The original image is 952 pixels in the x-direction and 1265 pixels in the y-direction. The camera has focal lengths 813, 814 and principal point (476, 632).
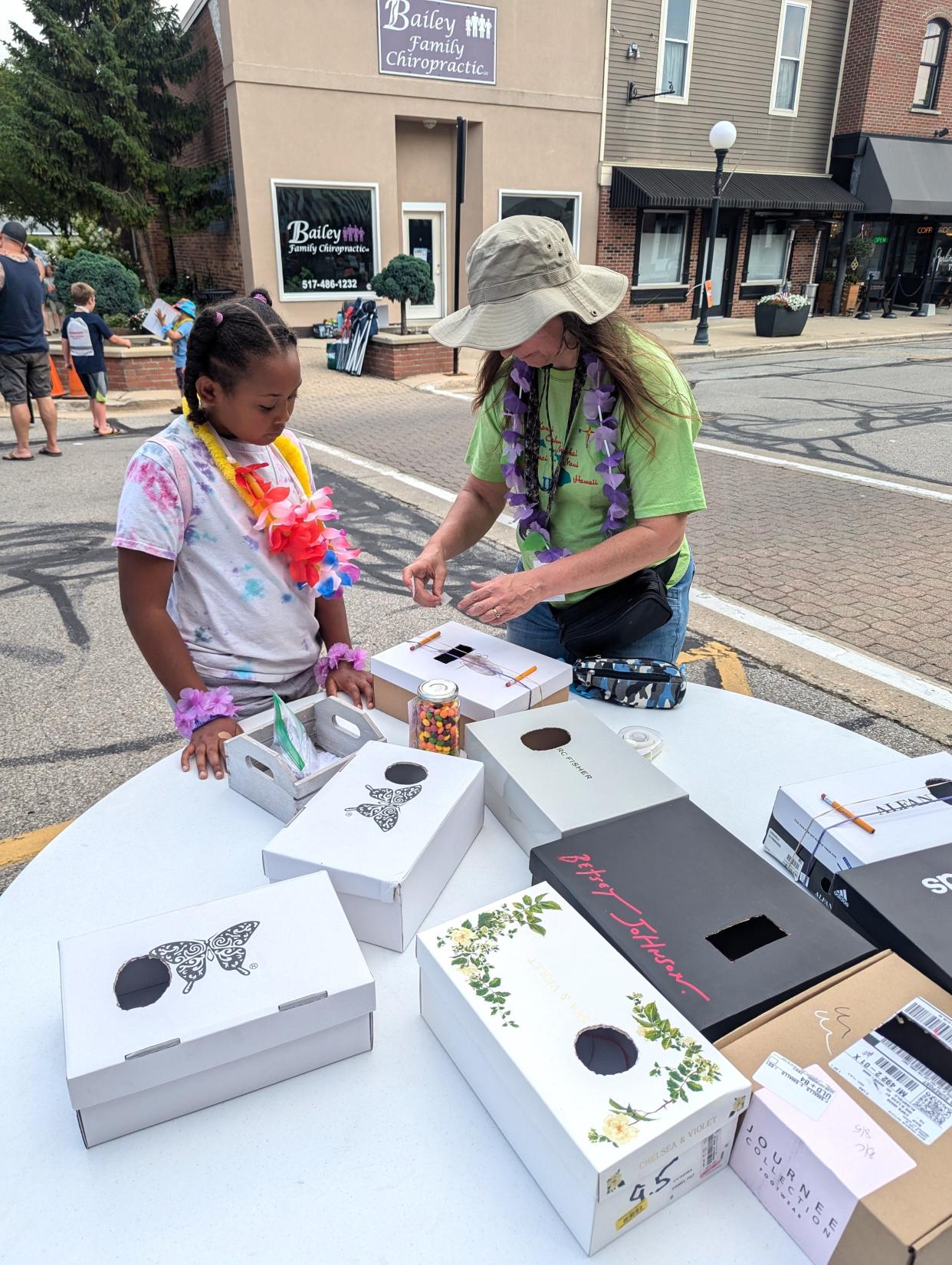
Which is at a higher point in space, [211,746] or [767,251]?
[767,251]

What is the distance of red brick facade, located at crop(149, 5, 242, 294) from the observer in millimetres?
15155

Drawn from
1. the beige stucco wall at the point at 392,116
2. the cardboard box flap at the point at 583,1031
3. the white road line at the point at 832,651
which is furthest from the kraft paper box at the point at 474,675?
the beige stucco wall at the point at 392,116

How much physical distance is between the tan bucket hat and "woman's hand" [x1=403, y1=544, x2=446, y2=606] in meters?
0.51

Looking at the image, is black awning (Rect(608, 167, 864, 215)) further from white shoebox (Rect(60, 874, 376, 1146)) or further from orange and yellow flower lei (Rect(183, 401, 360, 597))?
white shoebox (Rect(60, 874, 376, 1146))

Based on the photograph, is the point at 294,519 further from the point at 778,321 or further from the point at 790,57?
the point at 790,57

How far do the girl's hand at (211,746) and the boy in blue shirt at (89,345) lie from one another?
323 inches

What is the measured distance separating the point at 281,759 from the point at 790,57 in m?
22.0

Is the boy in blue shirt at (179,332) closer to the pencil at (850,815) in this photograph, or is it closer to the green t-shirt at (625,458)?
the green t-shirt at (625,458)

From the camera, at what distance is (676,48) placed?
16688 mm

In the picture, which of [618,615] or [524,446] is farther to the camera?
[524,446]

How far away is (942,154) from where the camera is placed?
754 inches

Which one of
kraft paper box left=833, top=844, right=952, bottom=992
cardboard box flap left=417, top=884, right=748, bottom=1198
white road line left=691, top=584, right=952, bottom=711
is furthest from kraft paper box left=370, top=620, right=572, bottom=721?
white road line left=691, top=584, right=952, bottom=711

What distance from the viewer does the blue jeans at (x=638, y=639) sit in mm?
2125

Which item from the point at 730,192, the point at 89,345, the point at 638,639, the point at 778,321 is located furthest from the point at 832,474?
the point at 730,192
